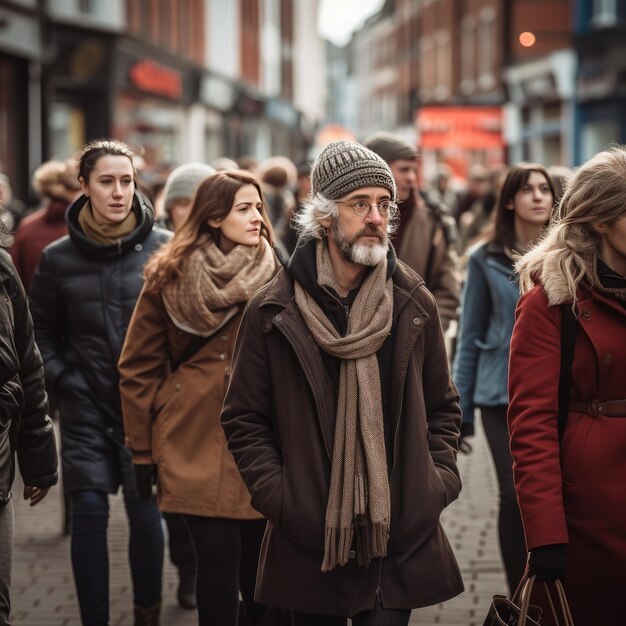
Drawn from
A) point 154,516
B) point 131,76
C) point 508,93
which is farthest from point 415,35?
point 154,516

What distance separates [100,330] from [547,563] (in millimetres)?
2663

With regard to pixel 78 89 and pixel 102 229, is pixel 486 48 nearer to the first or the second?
pixel 78 89

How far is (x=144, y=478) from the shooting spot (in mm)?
5254

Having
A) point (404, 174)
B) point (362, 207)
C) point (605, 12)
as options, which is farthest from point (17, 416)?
point (605, 12)

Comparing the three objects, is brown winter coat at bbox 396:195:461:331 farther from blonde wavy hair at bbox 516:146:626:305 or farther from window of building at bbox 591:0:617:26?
window of building at bbox 591:0:617:26

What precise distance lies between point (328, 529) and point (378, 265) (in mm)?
779

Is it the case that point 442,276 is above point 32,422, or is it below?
above

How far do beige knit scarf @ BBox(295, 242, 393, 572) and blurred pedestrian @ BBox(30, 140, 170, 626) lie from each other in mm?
2100

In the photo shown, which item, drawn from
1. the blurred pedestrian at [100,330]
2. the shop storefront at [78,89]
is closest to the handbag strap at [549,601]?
the blurred pedestrian at [100,330]

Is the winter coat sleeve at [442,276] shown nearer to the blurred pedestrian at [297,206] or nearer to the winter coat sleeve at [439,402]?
the blurred pedestrian at [297,206]

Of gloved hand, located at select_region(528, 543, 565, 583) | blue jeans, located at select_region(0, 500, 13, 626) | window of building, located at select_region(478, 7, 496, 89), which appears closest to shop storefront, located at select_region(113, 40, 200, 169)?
window of building, located at select_region(478, 7, 496, 89)

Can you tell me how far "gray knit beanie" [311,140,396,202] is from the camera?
3914 mm

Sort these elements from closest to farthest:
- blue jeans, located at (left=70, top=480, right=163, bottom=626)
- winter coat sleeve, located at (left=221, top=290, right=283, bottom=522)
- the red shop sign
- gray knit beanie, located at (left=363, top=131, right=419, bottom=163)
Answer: winter coat sleeve, located at (left=221, top=290, right=283, bottom=522) < blue jeans, located at (left=70, top=480, right=163, bottom=626) < gray knit beanie, located at (left=363, top=131, right=419, bottom=163) < the red shop sign

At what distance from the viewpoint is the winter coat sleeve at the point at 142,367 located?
16.9ft
